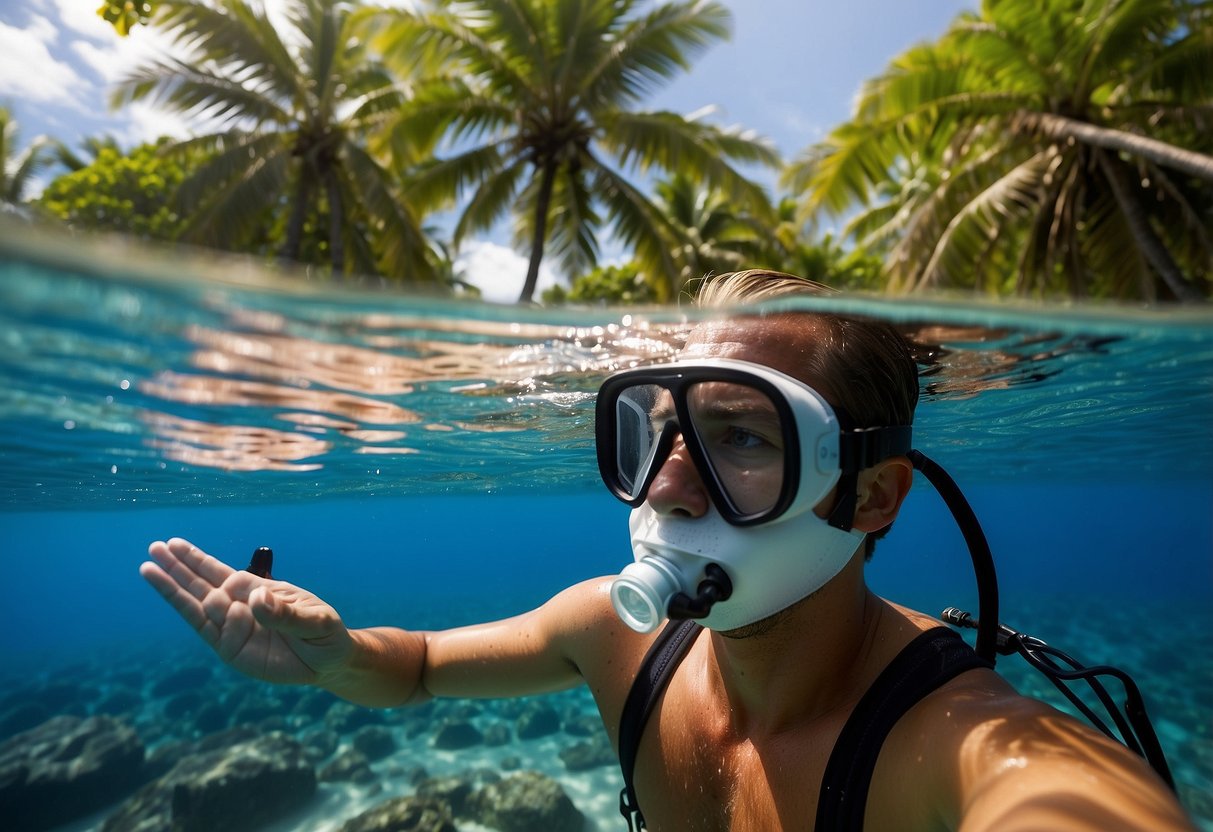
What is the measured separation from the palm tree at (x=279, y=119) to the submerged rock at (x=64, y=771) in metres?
9.54

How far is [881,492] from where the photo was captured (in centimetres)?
245

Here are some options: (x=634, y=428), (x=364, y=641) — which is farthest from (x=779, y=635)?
(x=364, y=641)

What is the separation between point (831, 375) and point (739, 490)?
1.83ft

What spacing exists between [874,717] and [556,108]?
51.6ft

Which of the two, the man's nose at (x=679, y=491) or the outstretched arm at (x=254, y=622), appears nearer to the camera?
the man's nose at (x=679, y=491)

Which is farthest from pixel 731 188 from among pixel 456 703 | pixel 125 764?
pixel 125 764

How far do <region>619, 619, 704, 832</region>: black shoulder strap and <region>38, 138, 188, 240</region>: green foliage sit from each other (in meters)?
28.5

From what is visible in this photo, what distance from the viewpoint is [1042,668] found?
9.66 ft

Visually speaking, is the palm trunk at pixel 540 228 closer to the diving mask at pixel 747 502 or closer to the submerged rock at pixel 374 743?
the submerged rock at pixel 374 743

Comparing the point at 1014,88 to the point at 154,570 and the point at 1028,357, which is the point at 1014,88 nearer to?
the point at 1028,357

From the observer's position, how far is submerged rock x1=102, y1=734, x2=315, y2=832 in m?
7.97

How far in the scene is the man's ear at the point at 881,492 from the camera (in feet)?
7.84

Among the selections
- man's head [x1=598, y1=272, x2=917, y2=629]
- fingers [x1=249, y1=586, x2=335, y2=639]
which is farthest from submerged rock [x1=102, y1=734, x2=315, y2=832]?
Result: man's head [x1=598, y1=272, x2=917, y2=629]

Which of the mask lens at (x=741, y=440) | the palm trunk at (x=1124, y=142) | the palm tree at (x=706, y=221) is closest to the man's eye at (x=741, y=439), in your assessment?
the mask lens at (x=741, y=440)
